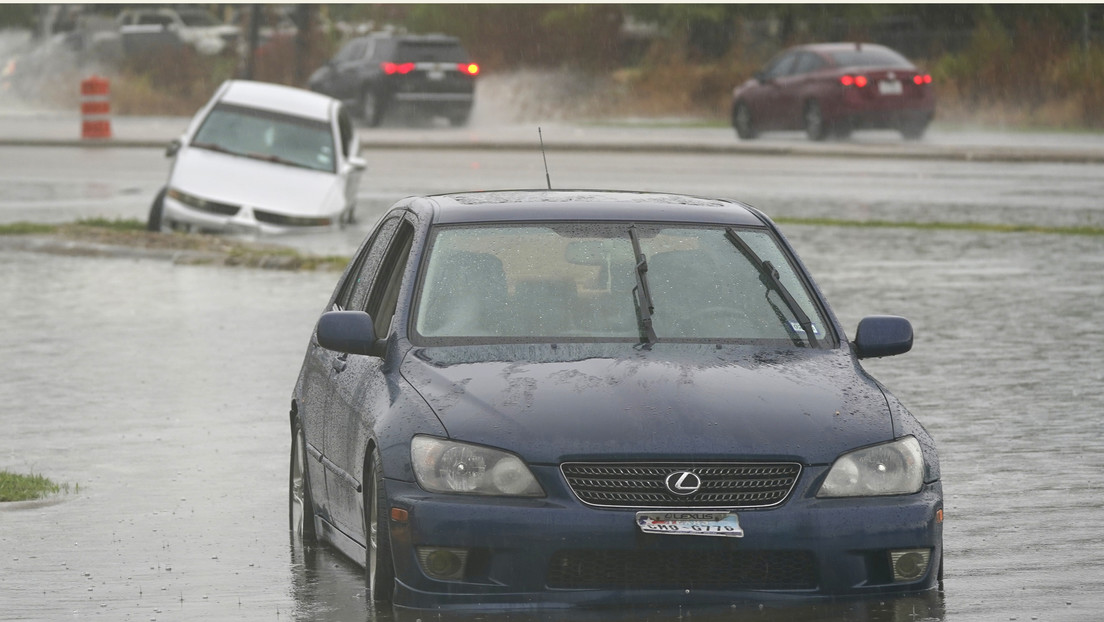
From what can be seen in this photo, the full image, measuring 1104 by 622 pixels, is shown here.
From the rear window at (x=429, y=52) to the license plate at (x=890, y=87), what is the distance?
10092mm

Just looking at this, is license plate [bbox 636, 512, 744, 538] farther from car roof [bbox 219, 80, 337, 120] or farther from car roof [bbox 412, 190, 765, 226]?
car roof [bbox 219, 80, 337, 120]

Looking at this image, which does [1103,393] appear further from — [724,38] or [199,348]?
[724,38]

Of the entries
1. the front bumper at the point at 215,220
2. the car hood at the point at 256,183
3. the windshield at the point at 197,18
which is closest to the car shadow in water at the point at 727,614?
the front bumper at the point at 215,220

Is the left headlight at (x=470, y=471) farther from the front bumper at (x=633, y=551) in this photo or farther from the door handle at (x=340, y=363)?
the door handle at (x=340, y=363)

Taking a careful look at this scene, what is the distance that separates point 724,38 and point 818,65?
21762 millimetres

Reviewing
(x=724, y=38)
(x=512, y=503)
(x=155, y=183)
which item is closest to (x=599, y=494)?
(x=512, y=503)

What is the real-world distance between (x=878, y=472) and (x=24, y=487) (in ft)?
14.6

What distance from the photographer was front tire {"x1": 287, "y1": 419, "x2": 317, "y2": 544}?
870 centimetres

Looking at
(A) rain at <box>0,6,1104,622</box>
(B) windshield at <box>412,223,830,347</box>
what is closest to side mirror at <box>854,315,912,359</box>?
(B) windshield at <box>412,223,830,347</box>

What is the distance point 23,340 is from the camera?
620 inches

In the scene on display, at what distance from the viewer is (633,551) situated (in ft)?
21.5

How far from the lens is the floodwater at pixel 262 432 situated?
7.77 m

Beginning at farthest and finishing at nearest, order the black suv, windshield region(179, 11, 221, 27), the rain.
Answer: windshield region(179, 11, 221, 27)
the black suv
the rain

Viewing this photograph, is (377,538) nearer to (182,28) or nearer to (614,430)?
(614,430)
